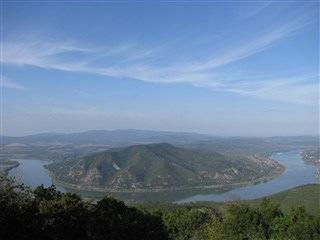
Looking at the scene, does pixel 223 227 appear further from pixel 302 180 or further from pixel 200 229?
pixel 302 180

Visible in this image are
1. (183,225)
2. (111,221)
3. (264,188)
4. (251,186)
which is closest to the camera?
(111,221)

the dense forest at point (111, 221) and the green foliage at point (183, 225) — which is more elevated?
the dense forest at point (111, 221)

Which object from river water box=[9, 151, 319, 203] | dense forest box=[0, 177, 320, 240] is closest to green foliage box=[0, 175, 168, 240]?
dense forest box=[0, 177, 320, 240]

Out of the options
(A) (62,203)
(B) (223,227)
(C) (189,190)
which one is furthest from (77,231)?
(C) (189,190)

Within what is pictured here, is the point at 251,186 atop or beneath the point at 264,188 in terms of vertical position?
beneath

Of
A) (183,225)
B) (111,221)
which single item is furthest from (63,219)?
(183,225)

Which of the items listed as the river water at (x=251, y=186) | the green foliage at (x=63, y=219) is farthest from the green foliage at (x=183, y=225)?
the river water at (x=251, y=186)

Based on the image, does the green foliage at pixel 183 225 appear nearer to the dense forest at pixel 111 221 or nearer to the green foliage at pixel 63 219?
the dense forest at pixel 111 221

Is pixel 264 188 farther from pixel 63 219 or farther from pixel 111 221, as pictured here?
pixel 63 219

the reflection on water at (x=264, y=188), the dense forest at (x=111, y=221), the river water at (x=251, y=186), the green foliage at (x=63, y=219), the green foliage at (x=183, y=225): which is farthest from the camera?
the river water at (x=251, y=186)
